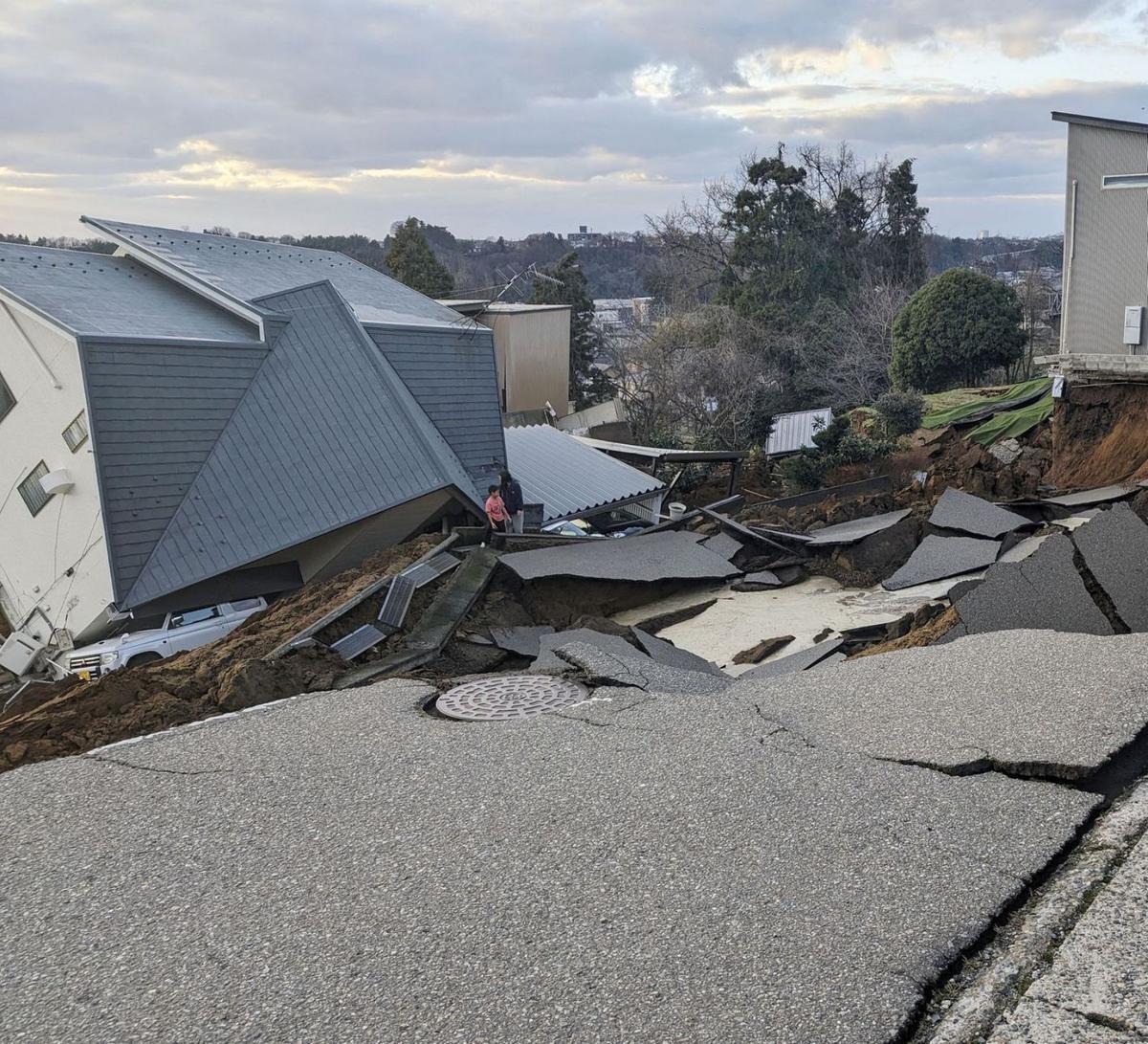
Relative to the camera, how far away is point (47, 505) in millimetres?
13734

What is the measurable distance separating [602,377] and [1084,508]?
120 ft

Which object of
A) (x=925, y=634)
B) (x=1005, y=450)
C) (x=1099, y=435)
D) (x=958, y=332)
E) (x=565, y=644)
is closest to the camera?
(x=565, y=644)

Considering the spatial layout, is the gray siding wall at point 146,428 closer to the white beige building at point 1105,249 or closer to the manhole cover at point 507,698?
the manhole cover at point 507,698

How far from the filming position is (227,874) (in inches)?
172

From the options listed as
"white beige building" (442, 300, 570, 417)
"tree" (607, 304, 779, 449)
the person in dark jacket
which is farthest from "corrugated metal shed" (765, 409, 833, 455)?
the person in dark jacket

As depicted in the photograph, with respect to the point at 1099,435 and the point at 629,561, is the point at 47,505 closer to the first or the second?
the point at 629,561

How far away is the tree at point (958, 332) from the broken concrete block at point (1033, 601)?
2442cm

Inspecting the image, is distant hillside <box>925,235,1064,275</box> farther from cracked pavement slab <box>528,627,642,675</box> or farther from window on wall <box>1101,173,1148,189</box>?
cracked pavement slab <box>528,627,642,675</box>

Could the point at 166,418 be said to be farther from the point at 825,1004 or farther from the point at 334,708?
the point at 825,1004

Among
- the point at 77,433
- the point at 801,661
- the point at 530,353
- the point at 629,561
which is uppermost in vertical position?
the point at 530,353

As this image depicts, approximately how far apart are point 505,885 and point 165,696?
14.4 ft

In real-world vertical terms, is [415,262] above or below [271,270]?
above

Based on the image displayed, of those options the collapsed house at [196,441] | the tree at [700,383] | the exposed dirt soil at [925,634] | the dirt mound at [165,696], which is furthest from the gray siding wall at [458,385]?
the tree at [700,383]

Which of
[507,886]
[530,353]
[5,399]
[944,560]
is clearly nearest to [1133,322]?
[944,560]
